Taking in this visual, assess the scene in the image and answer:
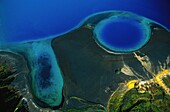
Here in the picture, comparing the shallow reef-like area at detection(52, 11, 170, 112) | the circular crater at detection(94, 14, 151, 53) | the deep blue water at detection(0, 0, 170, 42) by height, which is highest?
the deep blue water at detection(0, 0, 170, 42)

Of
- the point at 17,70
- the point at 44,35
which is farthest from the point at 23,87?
the point at 44,35

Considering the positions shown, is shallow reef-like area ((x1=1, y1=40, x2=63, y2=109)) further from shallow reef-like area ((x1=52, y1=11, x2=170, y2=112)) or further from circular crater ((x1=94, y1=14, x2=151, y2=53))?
circular crater ((x1=94, y1=14, x2=151, y2=53))

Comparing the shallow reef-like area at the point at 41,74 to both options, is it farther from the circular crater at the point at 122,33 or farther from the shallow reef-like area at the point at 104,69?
the circular crater at the point at 122,33

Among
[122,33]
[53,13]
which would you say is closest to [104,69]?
[122,33]

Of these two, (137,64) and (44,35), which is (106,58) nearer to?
(137,64)

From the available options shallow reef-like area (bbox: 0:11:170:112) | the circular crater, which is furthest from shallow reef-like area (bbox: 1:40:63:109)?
the circular crater

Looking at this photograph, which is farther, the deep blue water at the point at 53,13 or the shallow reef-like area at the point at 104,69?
the deep blue water at the point at 53,13

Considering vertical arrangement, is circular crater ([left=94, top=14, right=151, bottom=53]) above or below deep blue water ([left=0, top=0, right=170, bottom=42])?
below

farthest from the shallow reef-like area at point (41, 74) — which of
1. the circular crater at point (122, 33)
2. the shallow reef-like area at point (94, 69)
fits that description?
the circular crater at point (122, 33)

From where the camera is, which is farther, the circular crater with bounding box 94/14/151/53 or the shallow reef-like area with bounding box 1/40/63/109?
the circular crater with bounding box 94/14/151/53
